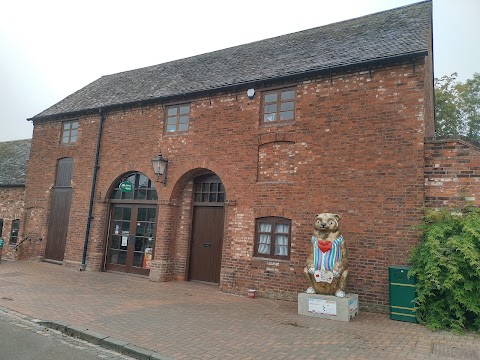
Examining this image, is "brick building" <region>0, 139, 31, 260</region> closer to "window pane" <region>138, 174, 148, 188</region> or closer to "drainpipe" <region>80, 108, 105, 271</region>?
"drainpipe" <region>80, 108, 105, 271</region>

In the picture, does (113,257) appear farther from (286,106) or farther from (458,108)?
(458,108)

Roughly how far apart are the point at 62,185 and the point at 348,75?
11964 mm

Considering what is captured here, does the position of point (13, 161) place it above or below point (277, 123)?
below

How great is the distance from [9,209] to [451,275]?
58.4 feet

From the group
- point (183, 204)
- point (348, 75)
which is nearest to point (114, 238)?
point (183, 204)

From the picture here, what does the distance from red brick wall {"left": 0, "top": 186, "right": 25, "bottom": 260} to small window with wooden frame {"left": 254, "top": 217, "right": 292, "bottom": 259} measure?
11.5m

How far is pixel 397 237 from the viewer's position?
865 cm

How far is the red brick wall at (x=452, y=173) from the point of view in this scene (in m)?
8.20

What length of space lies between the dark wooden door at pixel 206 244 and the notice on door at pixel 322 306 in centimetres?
429

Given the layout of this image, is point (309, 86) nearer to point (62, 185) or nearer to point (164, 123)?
point (164, 123)

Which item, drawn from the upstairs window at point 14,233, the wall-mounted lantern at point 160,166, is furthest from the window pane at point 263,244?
the upstairs window at point 14,233

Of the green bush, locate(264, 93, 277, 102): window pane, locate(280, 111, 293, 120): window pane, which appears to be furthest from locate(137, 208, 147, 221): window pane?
the green bush

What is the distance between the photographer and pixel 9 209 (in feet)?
56.4

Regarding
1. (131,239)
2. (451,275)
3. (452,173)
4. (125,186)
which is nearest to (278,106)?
(452,173)
